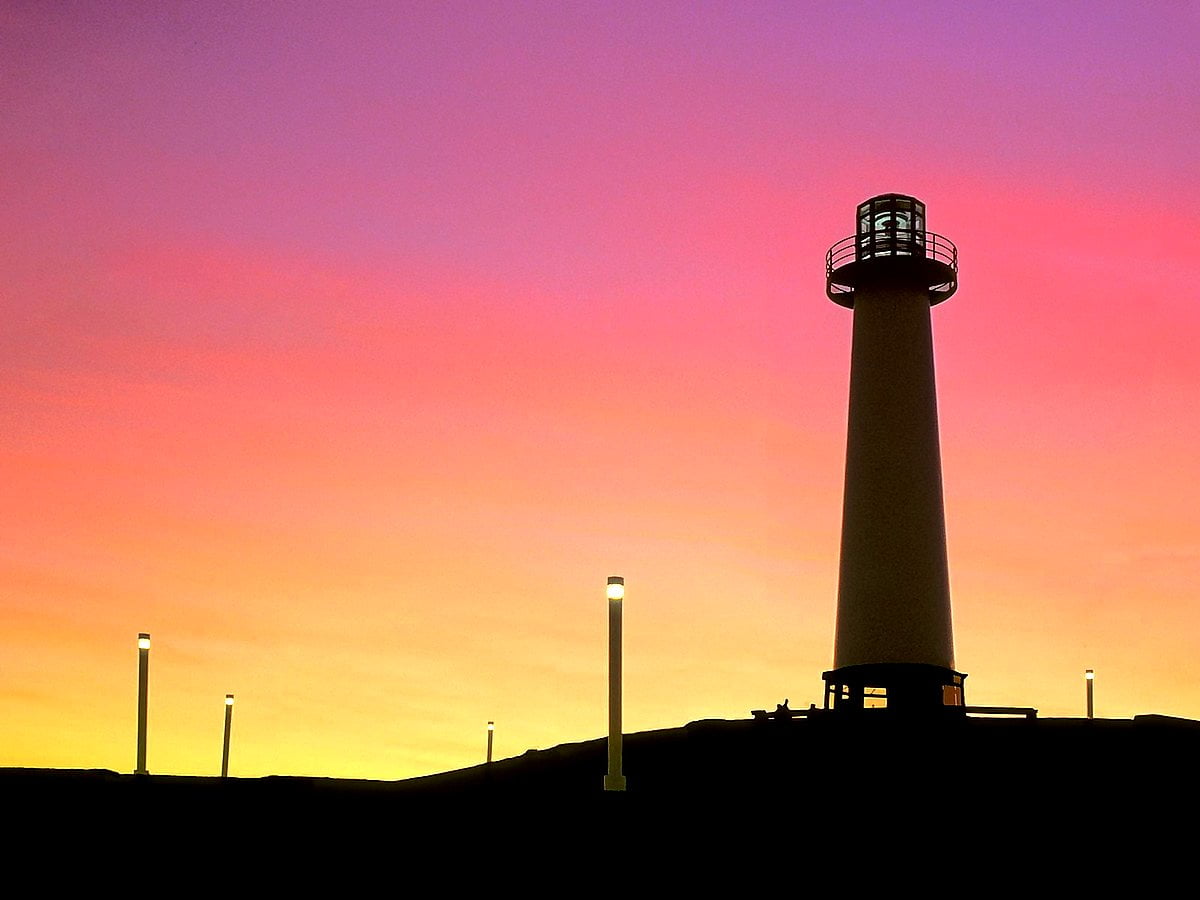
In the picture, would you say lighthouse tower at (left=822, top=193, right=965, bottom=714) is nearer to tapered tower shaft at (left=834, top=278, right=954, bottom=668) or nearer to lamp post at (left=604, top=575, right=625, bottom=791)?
tapered tower shaft at (left=834, top=278, right=954, bottom=668)

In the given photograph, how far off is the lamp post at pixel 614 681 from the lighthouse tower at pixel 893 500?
72.9 ft

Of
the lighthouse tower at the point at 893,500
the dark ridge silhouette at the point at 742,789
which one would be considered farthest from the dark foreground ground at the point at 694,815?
the lighthouse tower at the point at 893,500

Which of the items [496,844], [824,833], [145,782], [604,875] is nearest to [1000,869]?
[824,833]

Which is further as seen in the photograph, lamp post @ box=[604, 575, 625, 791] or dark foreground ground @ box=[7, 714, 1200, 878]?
dark foreground ground @ box=[7, 714, 1200, 878]

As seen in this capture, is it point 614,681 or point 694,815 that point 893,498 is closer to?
point 694,815

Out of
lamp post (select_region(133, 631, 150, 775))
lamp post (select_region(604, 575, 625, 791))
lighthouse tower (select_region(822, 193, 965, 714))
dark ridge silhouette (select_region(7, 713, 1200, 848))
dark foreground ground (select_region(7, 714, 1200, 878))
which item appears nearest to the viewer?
lamp post (select_region(604, 575, 625, 791))

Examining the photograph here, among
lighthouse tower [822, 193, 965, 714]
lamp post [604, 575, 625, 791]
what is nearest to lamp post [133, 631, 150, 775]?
lamp post [604, 575, 625, 791]

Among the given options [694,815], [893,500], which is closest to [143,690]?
[694,815]

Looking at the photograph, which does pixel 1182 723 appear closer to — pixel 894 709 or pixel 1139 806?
pixel 1139 806

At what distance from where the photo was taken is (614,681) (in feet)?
71.7

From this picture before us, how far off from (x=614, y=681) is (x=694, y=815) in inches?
192

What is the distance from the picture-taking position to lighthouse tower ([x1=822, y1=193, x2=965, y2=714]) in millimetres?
43906

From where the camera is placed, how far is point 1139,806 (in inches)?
1041

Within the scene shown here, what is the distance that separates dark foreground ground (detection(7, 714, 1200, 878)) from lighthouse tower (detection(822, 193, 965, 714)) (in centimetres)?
1398
